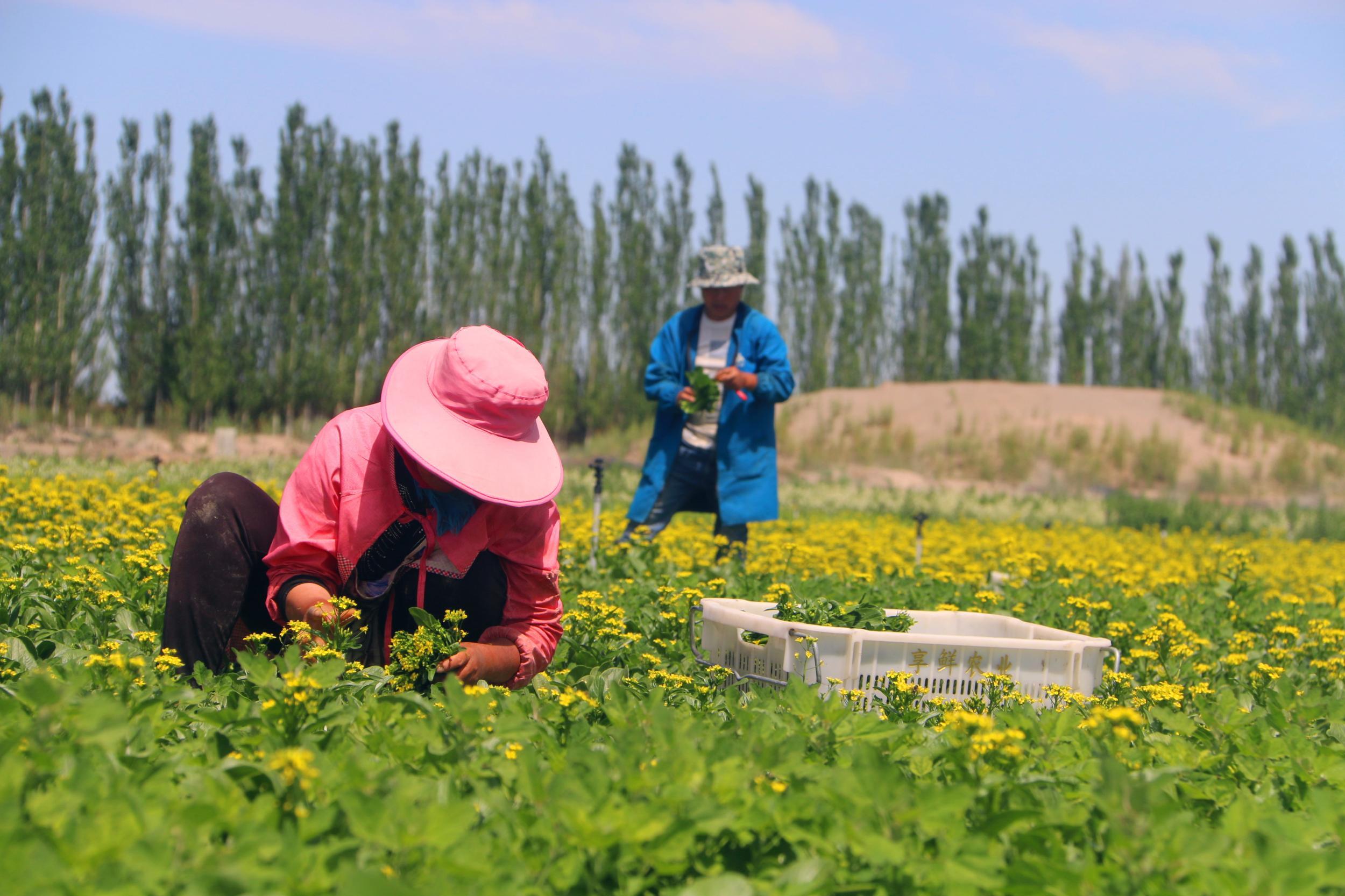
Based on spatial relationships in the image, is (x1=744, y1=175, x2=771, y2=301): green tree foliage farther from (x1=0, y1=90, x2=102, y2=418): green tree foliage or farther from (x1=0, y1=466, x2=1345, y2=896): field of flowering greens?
(x1=0, y1=466, x2=1345, y2=896): field of flowering greens

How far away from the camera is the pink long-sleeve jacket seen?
9.81 feet

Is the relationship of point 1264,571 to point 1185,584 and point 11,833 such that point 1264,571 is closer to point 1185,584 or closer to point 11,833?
point 1185,584

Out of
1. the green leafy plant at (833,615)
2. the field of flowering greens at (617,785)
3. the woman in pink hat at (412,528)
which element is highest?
the woman in pink hat at (412,528)

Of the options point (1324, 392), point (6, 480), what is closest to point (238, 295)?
point (6, 480)

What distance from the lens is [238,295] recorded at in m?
25.5

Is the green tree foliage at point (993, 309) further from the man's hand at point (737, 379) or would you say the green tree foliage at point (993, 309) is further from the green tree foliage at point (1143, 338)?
the man's hand at point (737, 379)

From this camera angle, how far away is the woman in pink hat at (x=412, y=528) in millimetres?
2842

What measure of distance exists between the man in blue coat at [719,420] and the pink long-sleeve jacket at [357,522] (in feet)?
9.85

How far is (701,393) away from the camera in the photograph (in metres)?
6.31

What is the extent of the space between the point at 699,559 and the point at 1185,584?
9.35 feet

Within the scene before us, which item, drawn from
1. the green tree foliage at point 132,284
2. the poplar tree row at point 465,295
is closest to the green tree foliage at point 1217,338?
the poplar tree row at point 465,295

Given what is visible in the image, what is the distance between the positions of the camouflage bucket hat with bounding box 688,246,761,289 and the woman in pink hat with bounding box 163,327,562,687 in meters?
3.17

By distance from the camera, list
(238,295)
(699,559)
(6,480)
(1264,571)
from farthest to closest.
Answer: (238,295)
(1264,571)
(699,559)
(6,480)

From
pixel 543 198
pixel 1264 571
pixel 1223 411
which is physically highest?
pixel 543 198
